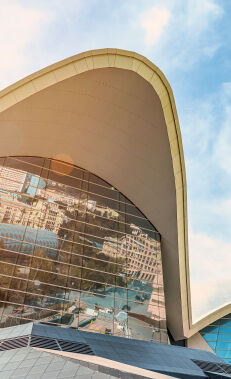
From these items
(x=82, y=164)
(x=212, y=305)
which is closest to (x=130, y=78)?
(x=82, y=164)

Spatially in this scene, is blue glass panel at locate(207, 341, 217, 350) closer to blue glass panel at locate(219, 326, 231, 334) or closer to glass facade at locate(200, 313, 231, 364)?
glass facade at locate(200, 313, 231, 364)

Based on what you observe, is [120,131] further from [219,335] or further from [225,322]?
[219,335]

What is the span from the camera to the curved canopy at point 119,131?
39.5 ft

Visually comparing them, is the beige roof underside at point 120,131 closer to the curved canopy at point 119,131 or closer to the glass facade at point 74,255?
the curved canopy at point 119,131

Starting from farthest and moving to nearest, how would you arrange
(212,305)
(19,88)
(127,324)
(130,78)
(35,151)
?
(212,305)
(35,151)
(127,324)
(130,78)
(19,88)

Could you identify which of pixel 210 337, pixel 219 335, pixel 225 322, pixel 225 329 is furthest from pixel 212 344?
pixel 225 322

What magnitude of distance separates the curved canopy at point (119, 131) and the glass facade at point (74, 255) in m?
0.92

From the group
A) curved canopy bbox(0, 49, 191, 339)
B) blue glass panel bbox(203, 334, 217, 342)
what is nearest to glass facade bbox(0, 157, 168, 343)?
curved canopy bbox(0, 49, 191, 339)

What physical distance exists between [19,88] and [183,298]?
12892mm

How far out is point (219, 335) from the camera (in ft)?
66.2

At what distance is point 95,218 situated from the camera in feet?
54.2

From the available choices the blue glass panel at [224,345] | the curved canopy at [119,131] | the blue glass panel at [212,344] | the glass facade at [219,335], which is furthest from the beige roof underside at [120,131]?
the blue glass panel at [224,345]

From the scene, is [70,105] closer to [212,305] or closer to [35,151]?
[35,151]

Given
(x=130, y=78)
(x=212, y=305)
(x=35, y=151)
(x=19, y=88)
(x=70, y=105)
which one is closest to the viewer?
(x=19, y=88)
